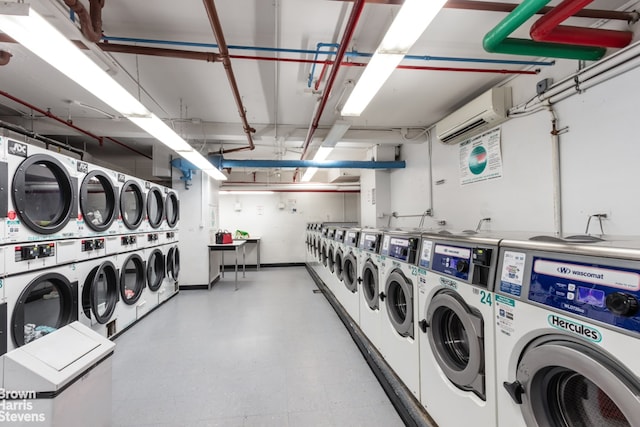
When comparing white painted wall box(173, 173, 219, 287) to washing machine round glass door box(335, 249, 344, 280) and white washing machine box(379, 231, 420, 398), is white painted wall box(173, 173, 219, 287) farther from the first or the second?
white washing machine box(379, 231, 420, 398)

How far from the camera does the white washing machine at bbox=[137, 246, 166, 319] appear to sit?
3824 mm

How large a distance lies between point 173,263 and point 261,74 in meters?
3.52

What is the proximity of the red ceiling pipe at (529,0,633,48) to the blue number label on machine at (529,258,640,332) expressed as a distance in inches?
58.4

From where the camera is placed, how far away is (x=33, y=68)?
8.90ft

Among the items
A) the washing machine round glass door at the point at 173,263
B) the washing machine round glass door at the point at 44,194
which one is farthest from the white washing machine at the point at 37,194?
the washing machine round glass door at the point at 173,263

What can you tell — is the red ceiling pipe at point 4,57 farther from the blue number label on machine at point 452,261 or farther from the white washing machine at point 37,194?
the blue number label on machine at point 452,261

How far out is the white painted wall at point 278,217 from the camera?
8.02m

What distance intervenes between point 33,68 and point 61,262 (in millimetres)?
1925

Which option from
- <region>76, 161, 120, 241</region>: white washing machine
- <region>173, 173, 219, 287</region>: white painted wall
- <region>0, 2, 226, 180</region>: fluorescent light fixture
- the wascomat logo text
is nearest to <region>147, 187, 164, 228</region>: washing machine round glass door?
<region>76, 161, 120, 241</region>: white washing machine

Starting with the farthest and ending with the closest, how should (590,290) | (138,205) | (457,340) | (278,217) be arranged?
(278,217)
(138,205)
(457,340)
(590,290)

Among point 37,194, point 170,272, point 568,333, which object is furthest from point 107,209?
point 568,333

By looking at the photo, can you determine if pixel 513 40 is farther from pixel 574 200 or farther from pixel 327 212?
pixel 327 212

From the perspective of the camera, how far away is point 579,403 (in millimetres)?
923

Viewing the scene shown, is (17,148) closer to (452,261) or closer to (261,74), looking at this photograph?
(261,74)
